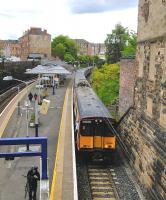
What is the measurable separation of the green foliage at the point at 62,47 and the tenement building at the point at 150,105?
107080 mm

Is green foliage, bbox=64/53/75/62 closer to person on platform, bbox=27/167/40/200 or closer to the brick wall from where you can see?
the brick wall

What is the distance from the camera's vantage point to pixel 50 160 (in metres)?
19.7

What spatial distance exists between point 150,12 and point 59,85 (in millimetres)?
36246

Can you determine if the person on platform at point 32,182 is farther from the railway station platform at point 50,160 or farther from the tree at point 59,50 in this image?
the tree at point 59,50

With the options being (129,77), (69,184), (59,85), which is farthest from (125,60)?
(59,85)

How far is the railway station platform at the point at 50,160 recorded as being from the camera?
622 inches

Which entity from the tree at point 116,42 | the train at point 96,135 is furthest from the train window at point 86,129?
the tree at point 116,42

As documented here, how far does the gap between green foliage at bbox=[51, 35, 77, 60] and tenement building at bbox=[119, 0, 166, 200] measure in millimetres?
107080

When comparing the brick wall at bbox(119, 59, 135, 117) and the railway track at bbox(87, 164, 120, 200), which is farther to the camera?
the brick wall at bbox(119, 59, 135, 117)

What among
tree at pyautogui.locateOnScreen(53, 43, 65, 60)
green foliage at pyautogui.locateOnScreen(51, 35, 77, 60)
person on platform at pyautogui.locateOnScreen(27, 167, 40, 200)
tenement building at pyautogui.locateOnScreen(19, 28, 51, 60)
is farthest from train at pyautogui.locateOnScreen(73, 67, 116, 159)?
tree at pyautogui.locateOnScreen(53, 43, 65, 60)

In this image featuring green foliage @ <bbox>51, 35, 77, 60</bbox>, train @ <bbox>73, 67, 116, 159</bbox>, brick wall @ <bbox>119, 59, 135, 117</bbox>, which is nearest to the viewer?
train @ <bbox>73, 67, 116, 159</bbox>

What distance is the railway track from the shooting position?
59.3 feet

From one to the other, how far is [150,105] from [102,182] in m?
4.24

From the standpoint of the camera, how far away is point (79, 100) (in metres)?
26.6
